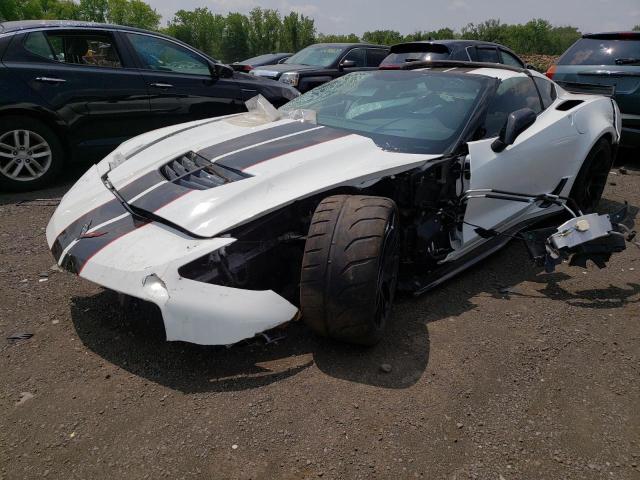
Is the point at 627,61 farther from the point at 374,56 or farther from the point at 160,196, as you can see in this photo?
the point at 160,196

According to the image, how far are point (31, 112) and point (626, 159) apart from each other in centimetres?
738

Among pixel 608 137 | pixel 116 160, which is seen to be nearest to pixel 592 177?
pixel 608 137

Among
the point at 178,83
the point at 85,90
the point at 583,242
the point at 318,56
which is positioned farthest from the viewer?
the point at 318,56

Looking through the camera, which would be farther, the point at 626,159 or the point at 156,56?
the point at 626,159

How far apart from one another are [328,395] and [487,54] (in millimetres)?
6943

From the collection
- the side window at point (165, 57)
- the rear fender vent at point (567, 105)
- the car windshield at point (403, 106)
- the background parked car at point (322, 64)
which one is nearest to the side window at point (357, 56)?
the background parked car at point (322, 64)

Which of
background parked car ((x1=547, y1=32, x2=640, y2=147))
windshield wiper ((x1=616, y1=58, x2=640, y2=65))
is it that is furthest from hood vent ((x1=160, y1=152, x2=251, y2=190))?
windshield wiper ((x1=616, y1=58, x2=640, y2=65))

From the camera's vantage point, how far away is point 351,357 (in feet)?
8.57

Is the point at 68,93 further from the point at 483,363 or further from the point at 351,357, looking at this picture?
the point at 483,363

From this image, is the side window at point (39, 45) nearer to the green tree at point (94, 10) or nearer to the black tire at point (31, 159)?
the black tire at point (31, 159)

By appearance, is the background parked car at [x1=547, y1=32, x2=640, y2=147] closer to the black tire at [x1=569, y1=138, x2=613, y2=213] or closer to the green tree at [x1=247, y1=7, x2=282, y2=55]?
the black tire at [x1=569, y1=138, x2=613, y2=213]

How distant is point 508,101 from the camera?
12.4 ft

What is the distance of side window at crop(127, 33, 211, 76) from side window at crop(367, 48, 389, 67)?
16.3 feet

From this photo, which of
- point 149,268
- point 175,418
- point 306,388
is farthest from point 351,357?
point 149,268
